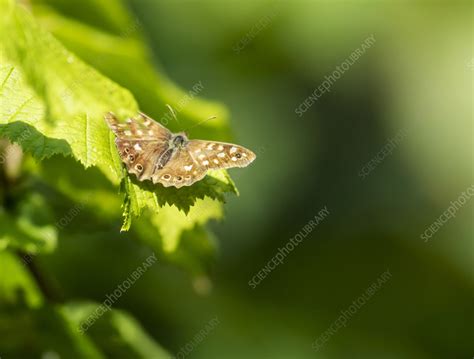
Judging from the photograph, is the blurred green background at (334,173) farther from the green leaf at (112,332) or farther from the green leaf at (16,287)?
the green leaf at (16,287)

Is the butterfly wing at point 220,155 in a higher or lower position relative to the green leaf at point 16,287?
higher

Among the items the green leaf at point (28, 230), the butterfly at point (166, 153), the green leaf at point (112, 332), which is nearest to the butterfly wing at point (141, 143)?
the butterfly at point (166, 153)

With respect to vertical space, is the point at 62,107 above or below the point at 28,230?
above

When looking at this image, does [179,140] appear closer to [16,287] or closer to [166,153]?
[166,153]

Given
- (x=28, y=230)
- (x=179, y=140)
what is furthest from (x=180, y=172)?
(x=28, y=230)

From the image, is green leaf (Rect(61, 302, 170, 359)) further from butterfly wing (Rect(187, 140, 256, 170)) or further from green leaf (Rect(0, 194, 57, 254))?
butterfly wing (Rect(187, 140, 256, 170))

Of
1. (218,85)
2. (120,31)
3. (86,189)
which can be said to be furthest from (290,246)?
(86,189)
